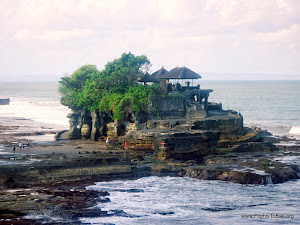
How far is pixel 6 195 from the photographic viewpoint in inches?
1352

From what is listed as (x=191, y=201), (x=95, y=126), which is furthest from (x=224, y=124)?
(x=191, y=201)

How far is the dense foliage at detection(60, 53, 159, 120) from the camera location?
180 ft

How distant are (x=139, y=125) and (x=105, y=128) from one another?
729 cm

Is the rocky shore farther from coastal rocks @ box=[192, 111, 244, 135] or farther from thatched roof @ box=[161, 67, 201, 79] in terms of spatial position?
thatched roof @ box=[161, 67, 201, 79]

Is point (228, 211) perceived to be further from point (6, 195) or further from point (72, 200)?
point (6, 195)

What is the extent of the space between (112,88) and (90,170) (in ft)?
62.1

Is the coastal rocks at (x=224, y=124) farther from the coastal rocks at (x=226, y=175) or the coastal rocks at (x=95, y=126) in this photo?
the coastal rocks at (x=95, y=126)

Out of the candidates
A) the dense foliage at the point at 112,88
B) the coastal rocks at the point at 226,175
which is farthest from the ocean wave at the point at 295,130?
the coastal rocks at the point at 226,175

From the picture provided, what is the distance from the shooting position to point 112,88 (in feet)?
193

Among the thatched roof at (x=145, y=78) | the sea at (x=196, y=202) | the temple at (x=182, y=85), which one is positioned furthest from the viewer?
the temple at (x=182, y=85)

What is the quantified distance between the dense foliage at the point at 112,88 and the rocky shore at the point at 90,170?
4484mm

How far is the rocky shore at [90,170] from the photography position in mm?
32188

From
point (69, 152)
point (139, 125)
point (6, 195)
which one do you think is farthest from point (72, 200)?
point (139, 125)

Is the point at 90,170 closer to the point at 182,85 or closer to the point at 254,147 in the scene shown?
the point at 254,147
